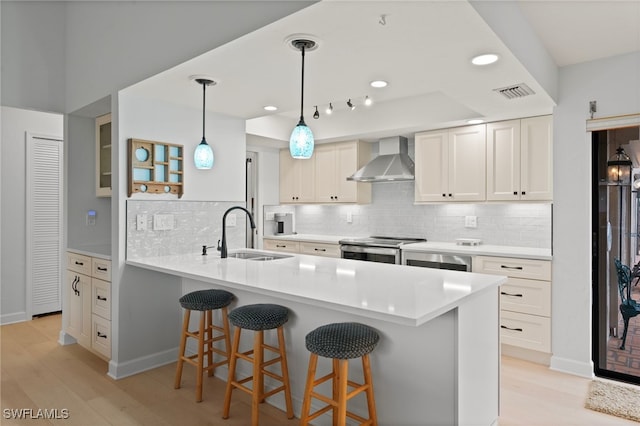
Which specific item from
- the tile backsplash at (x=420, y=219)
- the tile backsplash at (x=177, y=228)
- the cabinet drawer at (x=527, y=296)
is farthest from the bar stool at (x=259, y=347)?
the tile backsplash at (x=420, y=219)

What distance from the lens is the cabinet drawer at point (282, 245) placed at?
5.27 meters

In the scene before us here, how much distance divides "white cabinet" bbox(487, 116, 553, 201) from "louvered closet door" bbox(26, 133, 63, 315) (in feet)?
16.3

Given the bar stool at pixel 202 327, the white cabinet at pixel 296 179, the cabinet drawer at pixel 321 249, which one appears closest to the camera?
the bar stool at pixel 202 327

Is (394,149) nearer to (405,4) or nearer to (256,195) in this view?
(256,195)

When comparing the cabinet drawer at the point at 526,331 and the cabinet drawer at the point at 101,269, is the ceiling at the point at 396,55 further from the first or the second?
the cabinet drawer at the point at 526,331

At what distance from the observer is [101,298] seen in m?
3.31

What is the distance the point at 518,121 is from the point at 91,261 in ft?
Answer: 13.5

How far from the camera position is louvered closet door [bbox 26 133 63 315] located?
4543 mm

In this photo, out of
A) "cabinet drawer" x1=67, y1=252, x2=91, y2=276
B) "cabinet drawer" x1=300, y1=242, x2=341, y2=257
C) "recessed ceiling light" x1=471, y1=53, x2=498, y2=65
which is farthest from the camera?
"cabinet drawer" x1=300, y1=242, x2=341, y2=257

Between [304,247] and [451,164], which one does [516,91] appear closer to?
[451,164]

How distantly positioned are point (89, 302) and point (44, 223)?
1.84 metres

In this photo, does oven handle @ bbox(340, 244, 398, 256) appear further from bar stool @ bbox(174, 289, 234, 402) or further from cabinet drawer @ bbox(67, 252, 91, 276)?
cabinet drawer @ bbox(67, 252, 91, 276)

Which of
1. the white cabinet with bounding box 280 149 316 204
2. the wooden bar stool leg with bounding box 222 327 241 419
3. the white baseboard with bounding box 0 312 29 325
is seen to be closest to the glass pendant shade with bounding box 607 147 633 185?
the wooden bar stool leg with bounding box 222 327 241 419

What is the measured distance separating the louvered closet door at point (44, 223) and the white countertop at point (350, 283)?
243cm
